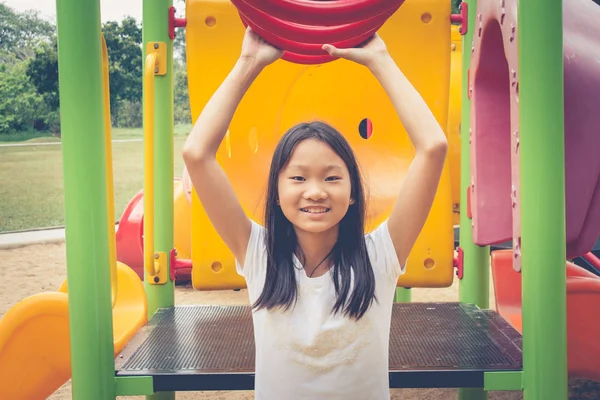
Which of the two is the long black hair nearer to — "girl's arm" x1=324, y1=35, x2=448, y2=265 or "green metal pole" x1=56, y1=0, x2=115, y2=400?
"girl's arm" x1=324, y1=35, x2=448, y2=265

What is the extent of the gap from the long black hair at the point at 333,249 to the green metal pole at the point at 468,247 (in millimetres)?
1257

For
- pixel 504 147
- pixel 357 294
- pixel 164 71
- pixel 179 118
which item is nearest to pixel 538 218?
pixel 357 294

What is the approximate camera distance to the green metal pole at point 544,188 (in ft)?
5.05

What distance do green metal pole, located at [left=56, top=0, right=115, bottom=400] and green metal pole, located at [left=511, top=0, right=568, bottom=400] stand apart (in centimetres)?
100

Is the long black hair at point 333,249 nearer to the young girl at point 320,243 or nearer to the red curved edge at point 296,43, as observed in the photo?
the young girl at point 320,243

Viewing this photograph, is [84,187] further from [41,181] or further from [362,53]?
[41,181]

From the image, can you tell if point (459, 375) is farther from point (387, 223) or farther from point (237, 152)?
point (237, 152)

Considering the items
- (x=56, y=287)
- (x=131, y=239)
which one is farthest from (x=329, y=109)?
(x=56, y=287)

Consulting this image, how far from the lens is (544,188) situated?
153 cm

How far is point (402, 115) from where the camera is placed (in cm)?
130

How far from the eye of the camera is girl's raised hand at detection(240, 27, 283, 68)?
137 cm

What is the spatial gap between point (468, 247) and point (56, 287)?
400cm

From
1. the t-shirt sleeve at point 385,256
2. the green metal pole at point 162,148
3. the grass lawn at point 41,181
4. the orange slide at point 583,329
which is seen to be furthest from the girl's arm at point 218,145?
the grass lawn at point 41,181

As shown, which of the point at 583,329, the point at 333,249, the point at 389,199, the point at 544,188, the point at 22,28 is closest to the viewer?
the point at 333,249
